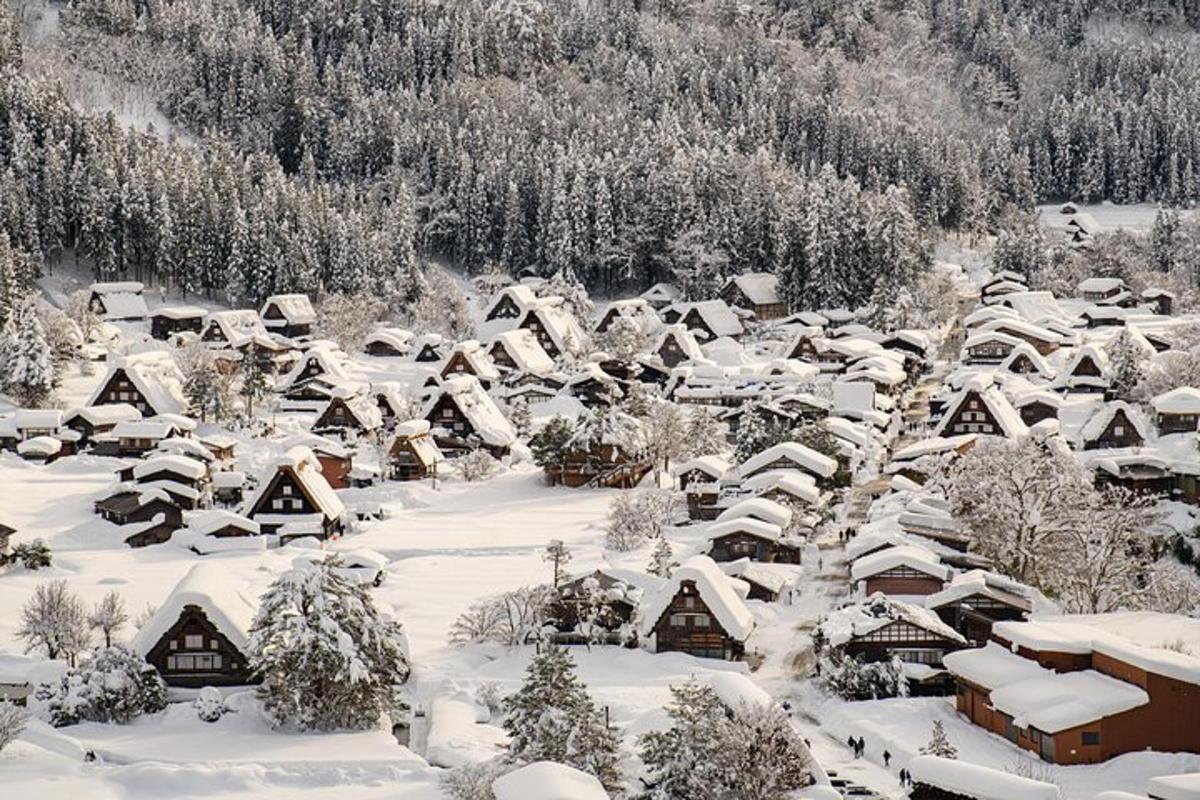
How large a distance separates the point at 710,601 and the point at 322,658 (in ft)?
34.3

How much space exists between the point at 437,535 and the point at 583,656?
12583 mm

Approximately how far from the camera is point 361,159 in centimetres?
10906

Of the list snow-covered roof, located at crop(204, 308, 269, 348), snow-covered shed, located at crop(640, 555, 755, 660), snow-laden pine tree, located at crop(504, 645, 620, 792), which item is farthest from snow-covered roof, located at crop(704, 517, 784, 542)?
snow-covered roof, located at crop(204, 308, 269, 348)

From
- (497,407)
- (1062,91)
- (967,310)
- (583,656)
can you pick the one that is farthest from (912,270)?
(1062,91)

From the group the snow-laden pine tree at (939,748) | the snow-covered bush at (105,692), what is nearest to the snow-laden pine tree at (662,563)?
the snow-laden pine tree at (939,748)

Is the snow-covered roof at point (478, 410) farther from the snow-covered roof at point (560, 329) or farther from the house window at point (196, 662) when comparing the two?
the house window at point (196, 662)

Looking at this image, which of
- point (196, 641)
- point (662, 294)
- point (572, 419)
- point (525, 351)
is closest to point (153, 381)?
point (572, 419)

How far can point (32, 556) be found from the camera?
43625 mm

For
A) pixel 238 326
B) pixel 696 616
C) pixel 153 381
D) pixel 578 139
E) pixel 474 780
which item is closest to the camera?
pixel 474 780

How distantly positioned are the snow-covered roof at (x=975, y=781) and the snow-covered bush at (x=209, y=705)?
14.3 metres

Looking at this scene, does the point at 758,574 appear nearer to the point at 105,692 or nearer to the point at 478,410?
the point at 105,692

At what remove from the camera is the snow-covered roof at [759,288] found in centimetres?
8788

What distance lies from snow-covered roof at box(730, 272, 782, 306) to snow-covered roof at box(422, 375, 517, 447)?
27.8 metres

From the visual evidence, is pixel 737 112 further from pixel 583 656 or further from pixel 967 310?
pixel 583 656
